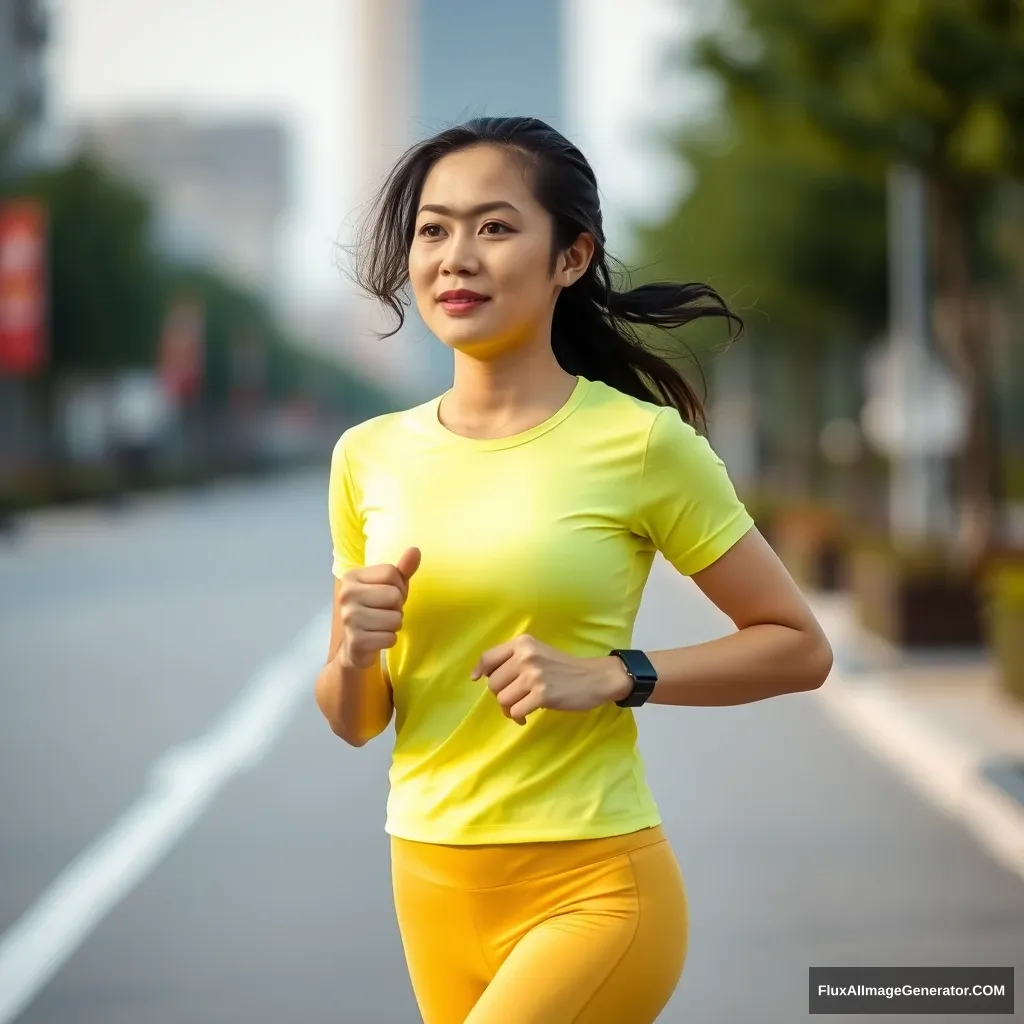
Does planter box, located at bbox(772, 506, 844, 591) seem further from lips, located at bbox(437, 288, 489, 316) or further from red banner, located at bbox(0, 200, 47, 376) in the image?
lips, located at bbox(437, 288, 489, 316)

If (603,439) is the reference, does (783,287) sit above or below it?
below

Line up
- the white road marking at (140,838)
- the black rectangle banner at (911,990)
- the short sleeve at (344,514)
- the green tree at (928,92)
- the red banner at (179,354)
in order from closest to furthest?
1. the short sleeve at (344,514)
2. the black rectangle banner at (911,990)
3. the white road marking at (140,838)
4. the green tree at (928,92)
5. the red banner at (179,354)

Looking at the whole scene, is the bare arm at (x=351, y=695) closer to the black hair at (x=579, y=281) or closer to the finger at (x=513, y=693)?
the finger at (x=513, y=693)

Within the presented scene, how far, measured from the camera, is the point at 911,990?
19.2 ft

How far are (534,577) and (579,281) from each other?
1.70ft

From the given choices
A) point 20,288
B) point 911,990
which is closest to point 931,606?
Result: point 911,990

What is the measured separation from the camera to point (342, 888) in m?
7.18

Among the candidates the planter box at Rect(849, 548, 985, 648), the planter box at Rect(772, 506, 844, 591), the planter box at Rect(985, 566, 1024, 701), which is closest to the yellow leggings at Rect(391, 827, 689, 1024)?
the planter box at Rect(985, 566, 1024, 701)

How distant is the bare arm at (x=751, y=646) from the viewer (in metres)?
2.70

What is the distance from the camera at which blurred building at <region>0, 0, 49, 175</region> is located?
9094cm

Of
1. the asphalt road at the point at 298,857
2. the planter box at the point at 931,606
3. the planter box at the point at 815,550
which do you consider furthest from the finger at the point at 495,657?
the planter box at the point at 815,550

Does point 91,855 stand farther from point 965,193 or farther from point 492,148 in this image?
point 965,193


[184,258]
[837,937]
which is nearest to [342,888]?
[837,937]

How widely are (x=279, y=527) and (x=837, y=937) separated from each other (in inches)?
1295
